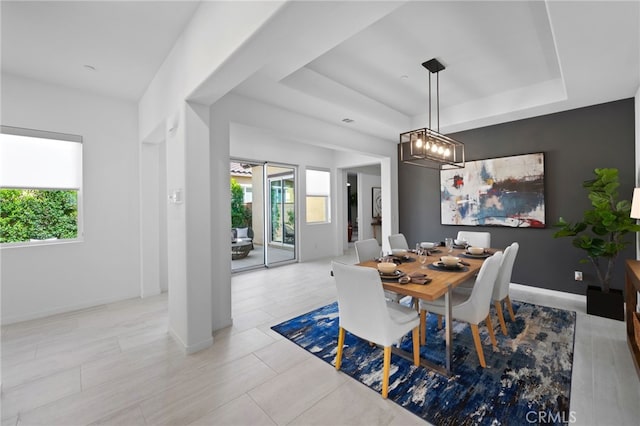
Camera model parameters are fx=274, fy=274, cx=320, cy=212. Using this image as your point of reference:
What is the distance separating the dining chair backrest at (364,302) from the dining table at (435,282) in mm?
252

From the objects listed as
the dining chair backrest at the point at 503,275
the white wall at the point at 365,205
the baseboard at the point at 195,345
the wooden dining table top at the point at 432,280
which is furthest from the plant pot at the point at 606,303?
the white wall at the point at 365,205

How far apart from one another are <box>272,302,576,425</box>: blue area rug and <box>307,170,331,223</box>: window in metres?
4.07

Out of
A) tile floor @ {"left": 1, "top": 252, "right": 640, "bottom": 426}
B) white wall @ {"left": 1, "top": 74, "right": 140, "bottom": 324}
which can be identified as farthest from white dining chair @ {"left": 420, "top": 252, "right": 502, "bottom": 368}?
white wall @ {"left": 1, "top": 74, "right": 140, "bottom": 324}

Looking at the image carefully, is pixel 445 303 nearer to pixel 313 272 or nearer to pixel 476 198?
pixel 476 198

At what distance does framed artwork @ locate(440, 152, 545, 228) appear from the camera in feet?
13.3

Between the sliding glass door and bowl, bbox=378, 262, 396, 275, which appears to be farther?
the sliding glass door

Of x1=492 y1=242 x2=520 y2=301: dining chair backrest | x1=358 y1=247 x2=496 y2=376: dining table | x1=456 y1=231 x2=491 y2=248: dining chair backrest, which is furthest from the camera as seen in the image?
x1=456 y1=231 x2=491 y2=248: dining chair backrest

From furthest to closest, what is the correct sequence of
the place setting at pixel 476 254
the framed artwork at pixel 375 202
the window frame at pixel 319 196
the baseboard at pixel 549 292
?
the framed artwork at pixel 375 202 → the window frame at pixel 319 196 → the baseboard at pixel 549 292 → the place setting at pixel 476 254

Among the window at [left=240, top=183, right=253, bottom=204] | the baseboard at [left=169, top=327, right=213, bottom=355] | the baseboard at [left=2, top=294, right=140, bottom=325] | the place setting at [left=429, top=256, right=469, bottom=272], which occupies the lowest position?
the baseboard at [left=169, top=327, right=213, bottom=355]

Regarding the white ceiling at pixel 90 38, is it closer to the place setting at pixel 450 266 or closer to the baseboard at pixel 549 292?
the place setting at pixel 450 266

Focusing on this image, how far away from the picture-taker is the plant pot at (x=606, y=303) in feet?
10.1

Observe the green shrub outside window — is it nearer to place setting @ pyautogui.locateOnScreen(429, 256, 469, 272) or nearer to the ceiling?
the ceiling

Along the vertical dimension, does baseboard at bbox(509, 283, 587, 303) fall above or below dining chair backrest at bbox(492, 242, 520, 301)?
below

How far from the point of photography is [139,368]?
7.62 ft
